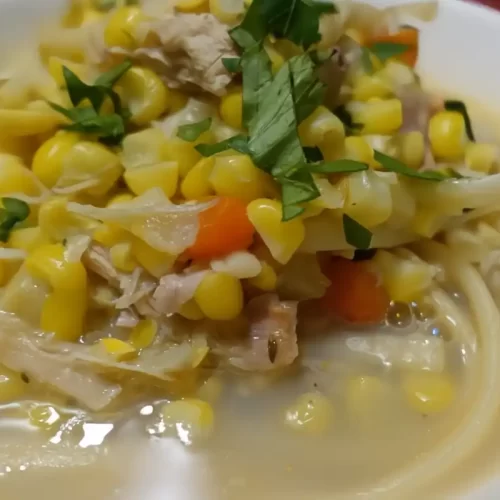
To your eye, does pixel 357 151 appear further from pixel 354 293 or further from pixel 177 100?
pixel 177 100

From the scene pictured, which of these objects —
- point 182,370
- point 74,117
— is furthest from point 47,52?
point 182,370

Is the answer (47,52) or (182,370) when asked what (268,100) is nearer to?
(182,370)

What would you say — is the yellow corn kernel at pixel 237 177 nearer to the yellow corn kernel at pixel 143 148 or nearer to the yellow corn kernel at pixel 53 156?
the yellow corn kernel at pixel 143 148

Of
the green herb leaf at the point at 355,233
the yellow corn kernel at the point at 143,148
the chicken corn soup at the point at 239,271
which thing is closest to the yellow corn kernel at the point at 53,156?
the chicken corn soup at the point at 239,271

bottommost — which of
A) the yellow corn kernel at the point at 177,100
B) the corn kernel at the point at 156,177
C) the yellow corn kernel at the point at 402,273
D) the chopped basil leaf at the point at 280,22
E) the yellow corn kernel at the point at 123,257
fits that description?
the yellow corn kernel at the point at 123,257

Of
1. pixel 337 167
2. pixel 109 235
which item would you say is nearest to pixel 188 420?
pixel 109 235
